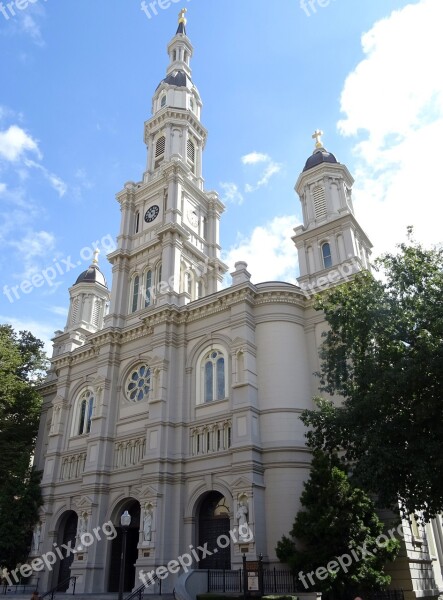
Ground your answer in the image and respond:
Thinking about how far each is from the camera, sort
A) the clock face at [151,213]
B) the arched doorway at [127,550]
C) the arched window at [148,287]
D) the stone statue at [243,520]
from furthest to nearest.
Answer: the clock face at [151,213]
the arched window at [148,287]
the arched doorway at [127,550]
the stone statue at [243,520]

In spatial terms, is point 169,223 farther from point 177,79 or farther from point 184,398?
point 177,79

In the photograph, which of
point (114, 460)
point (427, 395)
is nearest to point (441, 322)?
point (427, 395)

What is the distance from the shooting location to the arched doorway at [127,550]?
87.5 feet

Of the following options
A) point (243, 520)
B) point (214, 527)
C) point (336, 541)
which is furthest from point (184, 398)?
point (336, 541)

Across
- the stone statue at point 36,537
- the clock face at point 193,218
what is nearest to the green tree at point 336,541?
the stone statue at point 36,537

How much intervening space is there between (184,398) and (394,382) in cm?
1422

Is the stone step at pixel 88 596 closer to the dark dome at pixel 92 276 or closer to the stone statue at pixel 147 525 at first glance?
the stone statue at pixel 147 525

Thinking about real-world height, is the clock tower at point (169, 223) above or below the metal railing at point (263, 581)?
above

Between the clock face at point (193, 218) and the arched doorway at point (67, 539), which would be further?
the clock face at point (193, 218)

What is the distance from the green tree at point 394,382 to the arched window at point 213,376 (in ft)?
25.6

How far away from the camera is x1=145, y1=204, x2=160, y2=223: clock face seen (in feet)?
123

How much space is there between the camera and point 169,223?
1337 inches

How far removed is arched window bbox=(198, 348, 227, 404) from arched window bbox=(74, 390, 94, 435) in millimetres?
9033

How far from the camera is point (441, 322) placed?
52.5 ft
